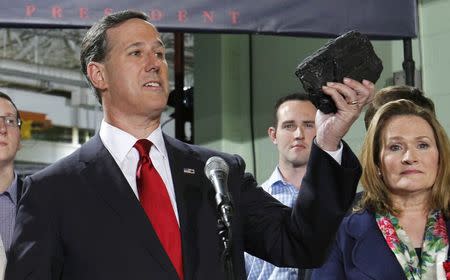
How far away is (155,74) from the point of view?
170 centimetres

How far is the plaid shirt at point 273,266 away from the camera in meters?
2.78

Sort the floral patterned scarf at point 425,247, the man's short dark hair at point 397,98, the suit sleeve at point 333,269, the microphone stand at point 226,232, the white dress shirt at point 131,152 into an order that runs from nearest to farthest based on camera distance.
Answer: the microphone stand at point 226,232, the white dress shirt at point 131,152, the floral patterned scarf at point 425,247, the suit sleeve at point 333,269, the man's short dark hair at point 397,98

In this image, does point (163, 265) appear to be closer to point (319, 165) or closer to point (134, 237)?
point (134, 237)

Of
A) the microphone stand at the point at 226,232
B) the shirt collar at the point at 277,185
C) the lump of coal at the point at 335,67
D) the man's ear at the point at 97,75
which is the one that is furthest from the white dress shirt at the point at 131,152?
the shirt collar at the point at 277,185

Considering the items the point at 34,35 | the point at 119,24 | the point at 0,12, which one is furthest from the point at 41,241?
the point at 34,35

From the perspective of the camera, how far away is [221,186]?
1.45 meters

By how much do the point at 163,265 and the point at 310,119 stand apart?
5.98 ft

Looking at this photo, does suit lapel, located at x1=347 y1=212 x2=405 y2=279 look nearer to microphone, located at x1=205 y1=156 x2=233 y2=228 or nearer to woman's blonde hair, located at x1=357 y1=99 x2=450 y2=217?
woman's blonde hair, located at x1=357 y1=99 x2=450 y2=217

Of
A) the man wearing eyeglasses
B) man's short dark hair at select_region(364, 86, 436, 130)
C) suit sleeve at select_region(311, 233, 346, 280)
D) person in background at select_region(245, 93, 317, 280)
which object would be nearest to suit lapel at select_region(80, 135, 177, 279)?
suit sleeve at select_region(311, 233, 346, 280)

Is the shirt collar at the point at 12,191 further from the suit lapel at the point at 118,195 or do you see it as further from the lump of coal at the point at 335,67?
the lump of coal at the point at 335,67

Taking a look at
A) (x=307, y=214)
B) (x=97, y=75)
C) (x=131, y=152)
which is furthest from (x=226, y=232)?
(x=97, y=75)

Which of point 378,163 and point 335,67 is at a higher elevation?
point 335,67

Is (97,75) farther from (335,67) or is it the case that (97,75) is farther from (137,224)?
(335,67)

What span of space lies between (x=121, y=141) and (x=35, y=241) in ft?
0.98
